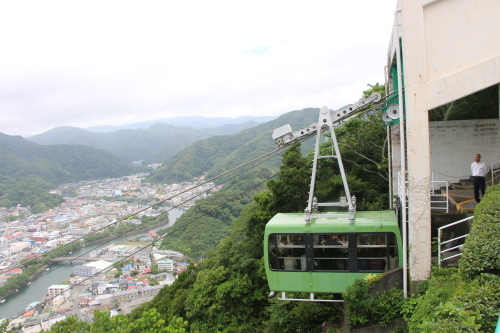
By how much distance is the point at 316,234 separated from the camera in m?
6.20

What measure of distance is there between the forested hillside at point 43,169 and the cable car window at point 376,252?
8298 centimetres

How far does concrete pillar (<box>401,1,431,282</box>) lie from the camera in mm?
5238

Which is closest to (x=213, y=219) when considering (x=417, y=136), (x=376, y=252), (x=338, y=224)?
(x=338, y=224)

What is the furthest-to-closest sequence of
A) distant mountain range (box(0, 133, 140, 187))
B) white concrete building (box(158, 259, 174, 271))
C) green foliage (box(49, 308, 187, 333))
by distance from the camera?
distant mountain range (box(0, 133, 140, 187)) → white concrete building (box(158, 259, 174, 271)) → green foliage (box(49, 308, 187, 333))

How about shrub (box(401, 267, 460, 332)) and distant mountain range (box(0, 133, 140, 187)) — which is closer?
shrub (box(401, 267, 460, 332))

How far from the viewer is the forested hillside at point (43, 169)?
3206 inches

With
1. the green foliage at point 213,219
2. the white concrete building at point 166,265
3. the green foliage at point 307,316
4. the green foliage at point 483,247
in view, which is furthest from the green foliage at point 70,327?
the white concrete building at point 166,265

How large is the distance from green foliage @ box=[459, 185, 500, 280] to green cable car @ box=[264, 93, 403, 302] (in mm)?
1435

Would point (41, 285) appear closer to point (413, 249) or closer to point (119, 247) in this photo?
point (119, 247)

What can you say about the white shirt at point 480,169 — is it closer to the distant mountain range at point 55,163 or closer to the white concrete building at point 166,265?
the white concrete building at point 166,265

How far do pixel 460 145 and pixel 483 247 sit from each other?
564 cm

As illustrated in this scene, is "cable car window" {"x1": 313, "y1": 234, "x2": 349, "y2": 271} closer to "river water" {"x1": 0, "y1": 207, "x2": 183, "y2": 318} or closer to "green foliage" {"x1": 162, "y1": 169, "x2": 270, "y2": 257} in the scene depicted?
"green foliage" {"x1": 162, "y1": 169, "x2": 270, "y2": 257}

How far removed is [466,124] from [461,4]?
435 cm

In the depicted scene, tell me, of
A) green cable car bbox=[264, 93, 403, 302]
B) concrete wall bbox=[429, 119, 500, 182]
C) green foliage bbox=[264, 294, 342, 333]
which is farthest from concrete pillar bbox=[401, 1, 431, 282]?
concrete wall bbox=[429, 119, 500, 182]
